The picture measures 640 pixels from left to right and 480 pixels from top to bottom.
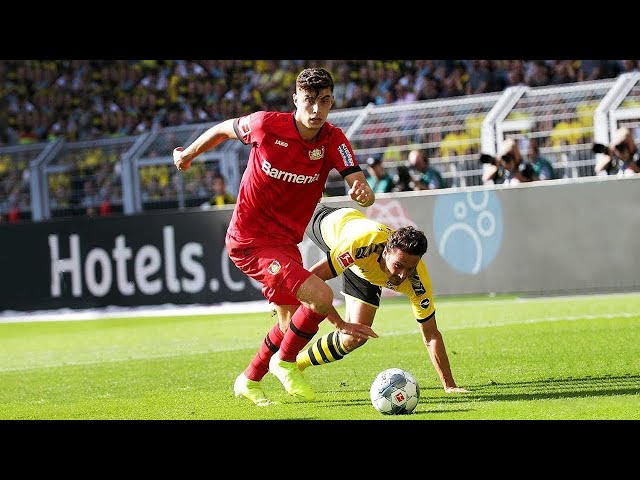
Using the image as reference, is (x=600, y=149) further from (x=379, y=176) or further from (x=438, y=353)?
(x=438, y=353)

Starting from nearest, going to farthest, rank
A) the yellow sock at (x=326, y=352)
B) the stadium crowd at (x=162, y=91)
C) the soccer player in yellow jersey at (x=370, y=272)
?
the soccer player in yellow jersey at (x=370, y=272) → the yellow sock at (x=326, y=352) → the stadium crowd at (x=162, y=91)

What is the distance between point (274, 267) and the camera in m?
6.76

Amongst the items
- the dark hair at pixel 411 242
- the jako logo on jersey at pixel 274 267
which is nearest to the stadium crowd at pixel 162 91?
the jako logo on jersey at pixel 274 267

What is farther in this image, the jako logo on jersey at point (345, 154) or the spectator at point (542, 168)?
the spectator at point (542, 168)

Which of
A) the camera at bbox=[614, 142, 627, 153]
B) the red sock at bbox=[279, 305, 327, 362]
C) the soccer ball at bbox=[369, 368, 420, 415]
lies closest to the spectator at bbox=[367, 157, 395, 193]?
the camera at bbox=[614, 142, 627, 153]

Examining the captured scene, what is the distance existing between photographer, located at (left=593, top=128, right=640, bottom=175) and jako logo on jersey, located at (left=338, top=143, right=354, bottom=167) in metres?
6.84

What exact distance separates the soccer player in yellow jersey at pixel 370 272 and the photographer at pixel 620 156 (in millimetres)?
6127

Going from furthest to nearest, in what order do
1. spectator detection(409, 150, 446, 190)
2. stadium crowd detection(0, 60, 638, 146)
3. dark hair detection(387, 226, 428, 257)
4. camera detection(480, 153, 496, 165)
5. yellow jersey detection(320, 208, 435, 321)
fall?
1. stadium crowd detection(0, 60, 638, 146)
2. spectator detection(409, 150, 446, 190)
3. camera detection(480, 153, 496, 165)
4. yellow jersey detection(320, 208, 435, 321)
5. dark hair detection(387, 226, 428, 257)

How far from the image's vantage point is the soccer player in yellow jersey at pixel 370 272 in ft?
21.6

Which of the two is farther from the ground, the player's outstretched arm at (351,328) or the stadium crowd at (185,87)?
the stadium crowd at (185,87)

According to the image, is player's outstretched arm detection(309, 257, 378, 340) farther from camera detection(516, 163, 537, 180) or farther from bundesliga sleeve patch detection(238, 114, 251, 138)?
camera detection(516, 163, 537, 180)

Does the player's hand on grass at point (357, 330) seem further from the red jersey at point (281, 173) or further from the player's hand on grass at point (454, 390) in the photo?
the player's hand on grass at point (454, 390)

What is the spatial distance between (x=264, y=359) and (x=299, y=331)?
1.00 ft

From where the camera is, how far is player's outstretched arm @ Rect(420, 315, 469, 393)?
709 cm
